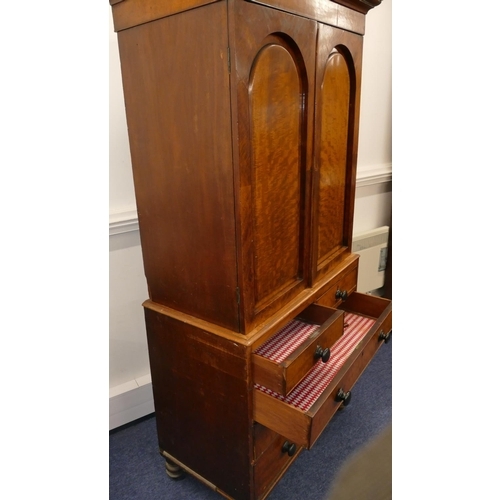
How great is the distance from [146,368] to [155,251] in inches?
30.5

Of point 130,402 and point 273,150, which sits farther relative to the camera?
point 130,402

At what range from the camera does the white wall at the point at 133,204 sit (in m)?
1.42

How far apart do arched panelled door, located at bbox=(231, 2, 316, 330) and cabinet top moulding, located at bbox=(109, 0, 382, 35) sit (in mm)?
27

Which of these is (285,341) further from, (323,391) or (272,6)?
(272,6)

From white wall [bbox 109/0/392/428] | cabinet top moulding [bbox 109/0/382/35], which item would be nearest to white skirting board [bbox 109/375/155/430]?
white wall [bbox 109/0/392/428]

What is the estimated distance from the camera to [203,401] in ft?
4.03

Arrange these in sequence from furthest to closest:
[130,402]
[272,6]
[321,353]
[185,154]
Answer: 1. [130,402]
2. [321,353]
3. [185,154]
4. [272,6]

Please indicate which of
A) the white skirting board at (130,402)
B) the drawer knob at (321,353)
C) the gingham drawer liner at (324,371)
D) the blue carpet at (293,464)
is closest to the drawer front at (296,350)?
the drawer knob at (321,353)

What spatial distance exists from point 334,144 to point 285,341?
69 centimetres

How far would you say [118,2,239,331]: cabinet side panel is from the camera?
0.89m

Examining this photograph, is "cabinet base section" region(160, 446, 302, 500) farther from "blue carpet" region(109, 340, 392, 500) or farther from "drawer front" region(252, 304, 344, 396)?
"drawer front" region(252, 304, 344, 396)

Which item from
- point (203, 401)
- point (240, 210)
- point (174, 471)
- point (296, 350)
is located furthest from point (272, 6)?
point (174, 471)
